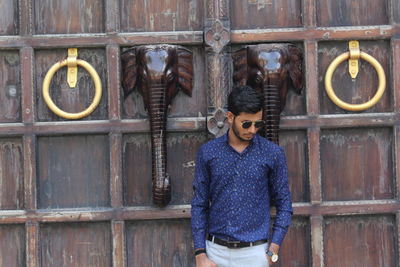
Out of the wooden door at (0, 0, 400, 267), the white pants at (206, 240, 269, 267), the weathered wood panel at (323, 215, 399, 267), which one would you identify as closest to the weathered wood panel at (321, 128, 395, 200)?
the wooden door at (0, 0, 400, 267)

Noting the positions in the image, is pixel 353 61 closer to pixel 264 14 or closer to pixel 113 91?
pixel 264 14

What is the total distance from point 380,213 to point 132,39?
1321mm

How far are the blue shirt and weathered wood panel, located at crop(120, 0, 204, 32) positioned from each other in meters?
0.77

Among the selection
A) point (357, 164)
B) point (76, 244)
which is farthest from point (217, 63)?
point (76, 244)

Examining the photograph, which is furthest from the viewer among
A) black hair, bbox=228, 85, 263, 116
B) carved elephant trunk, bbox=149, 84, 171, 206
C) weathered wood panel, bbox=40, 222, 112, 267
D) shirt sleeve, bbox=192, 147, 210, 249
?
weathered wood panel, bbox=40, 222, 112, 267

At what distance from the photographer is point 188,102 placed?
3275 mm

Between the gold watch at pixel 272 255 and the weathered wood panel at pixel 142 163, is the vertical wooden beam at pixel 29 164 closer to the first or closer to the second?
the weathered wood panel at pixel 142 163

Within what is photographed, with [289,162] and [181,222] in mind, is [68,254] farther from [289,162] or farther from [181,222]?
[289,162]

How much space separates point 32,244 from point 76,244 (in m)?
0.19

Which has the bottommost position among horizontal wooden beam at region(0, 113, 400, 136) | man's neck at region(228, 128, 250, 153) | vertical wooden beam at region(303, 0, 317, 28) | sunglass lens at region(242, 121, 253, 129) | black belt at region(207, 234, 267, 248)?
black belt at region(207, 234, 267, 248)

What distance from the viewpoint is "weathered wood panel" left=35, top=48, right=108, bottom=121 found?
3.26 m

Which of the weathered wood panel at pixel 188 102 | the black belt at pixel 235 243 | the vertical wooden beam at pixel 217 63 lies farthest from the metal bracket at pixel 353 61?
the black belt at pixel 235 243

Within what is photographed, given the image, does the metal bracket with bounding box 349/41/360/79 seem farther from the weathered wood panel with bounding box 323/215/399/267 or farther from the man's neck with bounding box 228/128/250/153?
the man's neck with bounding box 228/128/250/153

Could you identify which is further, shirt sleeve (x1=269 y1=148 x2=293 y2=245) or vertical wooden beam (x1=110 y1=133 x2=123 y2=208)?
vertical wooden beam (x1=110 y1=133 x2=123 y2=208)
